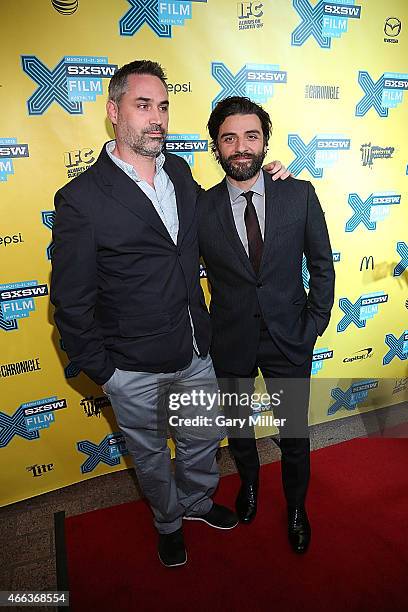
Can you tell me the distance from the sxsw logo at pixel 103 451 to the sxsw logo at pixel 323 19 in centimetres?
251

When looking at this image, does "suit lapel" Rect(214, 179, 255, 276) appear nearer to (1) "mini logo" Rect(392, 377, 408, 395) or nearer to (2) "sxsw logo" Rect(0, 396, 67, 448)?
(2) "sxsw logo" Rect(0, 396, 67, 448)

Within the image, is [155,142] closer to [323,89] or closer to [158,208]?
[158,208]

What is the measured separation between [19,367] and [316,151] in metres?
2.11

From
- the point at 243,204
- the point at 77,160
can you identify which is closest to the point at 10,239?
the point at 77,160

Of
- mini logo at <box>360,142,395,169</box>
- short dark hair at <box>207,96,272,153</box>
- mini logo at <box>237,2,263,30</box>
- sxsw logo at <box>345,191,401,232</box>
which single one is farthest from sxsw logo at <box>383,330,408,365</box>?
mini logo at <box>237,2,263,30</box>

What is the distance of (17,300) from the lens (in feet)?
8.06

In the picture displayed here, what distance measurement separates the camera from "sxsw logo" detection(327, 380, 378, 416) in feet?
11.1

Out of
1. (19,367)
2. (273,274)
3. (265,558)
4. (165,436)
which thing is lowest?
(265,558)

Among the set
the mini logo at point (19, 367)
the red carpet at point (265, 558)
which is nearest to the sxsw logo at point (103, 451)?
the red carpet at point (265, 558)

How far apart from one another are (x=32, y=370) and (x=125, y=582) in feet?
3.82

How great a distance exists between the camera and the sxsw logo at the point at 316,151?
277 centimetres

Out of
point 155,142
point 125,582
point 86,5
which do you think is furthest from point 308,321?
point 86,5

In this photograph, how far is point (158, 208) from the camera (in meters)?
1.93

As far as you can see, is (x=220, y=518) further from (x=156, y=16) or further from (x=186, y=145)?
(x=156, y=16)
